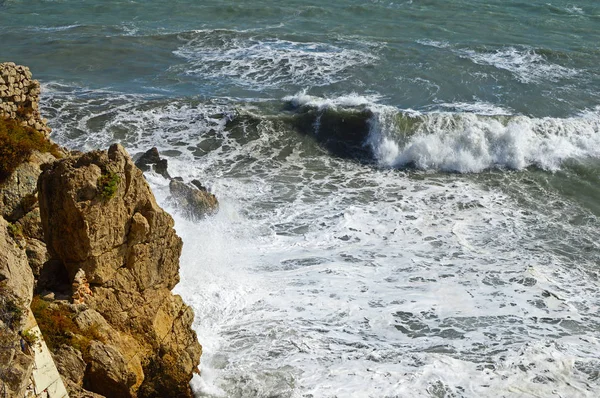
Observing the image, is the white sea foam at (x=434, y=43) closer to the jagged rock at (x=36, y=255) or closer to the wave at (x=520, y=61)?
the wave at (x=520, y=61)

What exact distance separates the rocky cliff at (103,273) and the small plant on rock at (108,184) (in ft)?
0.06

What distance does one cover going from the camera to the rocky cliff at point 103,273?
1245 cm

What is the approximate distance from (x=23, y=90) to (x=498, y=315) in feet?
41.8

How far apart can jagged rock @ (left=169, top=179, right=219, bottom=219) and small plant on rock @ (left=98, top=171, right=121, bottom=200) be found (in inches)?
367

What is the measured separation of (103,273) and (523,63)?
93.7 feet

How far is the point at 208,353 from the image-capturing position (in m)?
16.1

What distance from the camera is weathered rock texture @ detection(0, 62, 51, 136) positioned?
18078mm

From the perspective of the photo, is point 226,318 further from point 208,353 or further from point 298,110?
point 298,110

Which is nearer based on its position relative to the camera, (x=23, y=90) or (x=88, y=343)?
(x=88, y=343)

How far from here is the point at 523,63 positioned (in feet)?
121

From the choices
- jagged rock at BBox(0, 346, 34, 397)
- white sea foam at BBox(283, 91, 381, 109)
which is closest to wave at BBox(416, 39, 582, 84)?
white sea foam at BBox(283, 91, 381, 109)

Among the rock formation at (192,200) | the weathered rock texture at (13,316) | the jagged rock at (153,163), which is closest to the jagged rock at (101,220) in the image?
the weathered rock texture at (13,316)

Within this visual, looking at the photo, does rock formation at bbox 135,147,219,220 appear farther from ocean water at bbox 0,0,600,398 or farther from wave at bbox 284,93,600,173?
wave at bbox 284,93,600,173

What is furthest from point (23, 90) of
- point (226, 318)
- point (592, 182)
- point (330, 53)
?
point (330, 53)
